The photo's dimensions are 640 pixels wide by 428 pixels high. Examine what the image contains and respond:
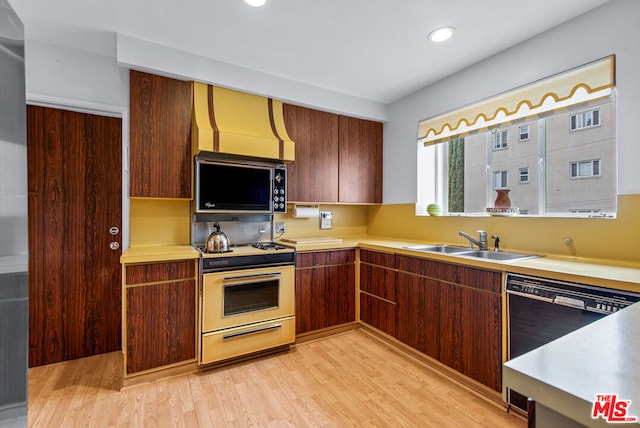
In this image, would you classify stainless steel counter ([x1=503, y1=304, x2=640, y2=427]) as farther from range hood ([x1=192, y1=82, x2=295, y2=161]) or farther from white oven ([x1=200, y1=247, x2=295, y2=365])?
range hood ([x1=192, y1=82, x2=295, y2=161])

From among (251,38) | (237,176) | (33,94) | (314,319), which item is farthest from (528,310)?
(33,94)

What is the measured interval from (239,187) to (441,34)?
2065 millimetres

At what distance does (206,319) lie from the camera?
2.33m

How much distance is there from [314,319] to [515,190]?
2.17 metres

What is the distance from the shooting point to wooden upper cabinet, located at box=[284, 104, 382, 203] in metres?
3.18

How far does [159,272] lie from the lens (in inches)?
87.3

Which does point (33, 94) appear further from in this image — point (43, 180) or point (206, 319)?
point (206, 319)

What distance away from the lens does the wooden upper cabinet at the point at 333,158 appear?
318 cm

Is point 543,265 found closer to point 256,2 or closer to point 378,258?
point 378,258

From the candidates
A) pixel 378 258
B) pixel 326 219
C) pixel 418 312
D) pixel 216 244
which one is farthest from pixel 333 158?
pixel 418 312

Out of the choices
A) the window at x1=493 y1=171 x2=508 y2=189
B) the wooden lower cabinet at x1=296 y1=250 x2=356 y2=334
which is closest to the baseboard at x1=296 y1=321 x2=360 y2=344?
the wooden lower cabinet at x1=296 y1=250 x2=356 y2=334

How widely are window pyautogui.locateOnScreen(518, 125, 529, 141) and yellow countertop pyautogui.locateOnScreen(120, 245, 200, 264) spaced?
290 cm

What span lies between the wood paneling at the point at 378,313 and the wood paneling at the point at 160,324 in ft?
5.34

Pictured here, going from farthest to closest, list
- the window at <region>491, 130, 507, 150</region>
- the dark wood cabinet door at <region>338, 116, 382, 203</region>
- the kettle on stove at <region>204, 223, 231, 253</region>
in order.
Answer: the dark wood cabinet door at <region>338, 116, 382, 203</region> < the window at <region>491, 130, 507, 150</region> < the kettle on stove at <region>204, 223, 231, 253</region>
